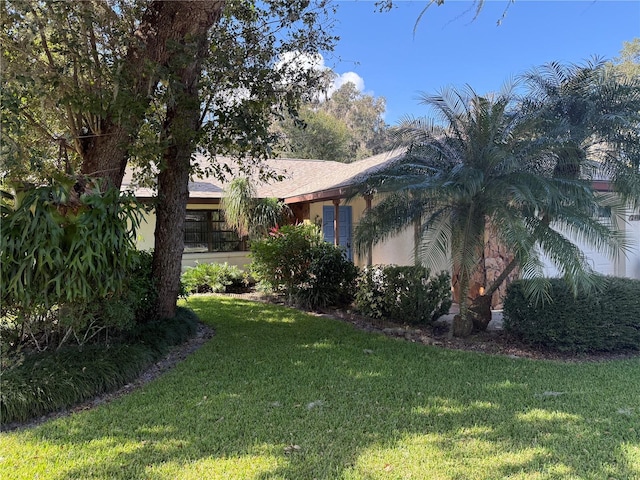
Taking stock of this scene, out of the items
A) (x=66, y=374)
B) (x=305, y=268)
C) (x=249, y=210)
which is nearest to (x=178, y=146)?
(x=66, y=374)

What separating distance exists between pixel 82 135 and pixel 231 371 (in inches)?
167

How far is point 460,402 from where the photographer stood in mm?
4324

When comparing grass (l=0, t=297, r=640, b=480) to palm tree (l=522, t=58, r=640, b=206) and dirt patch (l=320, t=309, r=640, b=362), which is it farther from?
palm tree (l=522, t=58, r=640, b=206)

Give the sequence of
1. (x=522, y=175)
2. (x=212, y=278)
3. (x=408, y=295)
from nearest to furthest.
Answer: (x=522, y=175)
(x=408, y=295)
(x=212, y=278)

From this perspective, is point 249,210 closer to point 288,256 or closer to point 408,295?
point 288,256

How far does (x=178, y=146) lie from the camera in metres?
6.82

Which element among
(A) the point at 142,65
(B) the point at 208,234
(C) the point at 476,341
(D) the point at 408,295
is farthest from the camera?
(B) the point at 208,234

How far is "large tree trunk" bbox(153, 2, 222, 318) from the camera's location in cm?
602

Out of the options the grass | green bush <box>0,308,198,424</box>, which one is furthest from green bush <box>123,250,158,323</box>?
the grass

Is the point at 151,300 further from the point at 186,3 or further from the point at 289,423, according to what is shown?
the point at 186,3

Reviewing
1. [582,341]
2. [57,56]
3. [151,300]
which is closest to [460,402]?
[582,341]

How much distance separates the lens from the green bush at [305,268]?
380 inches

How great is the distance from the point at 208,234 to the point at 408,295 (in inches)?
319

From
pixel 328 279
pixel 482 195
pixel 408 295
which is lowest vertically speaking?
pixel 408 295
